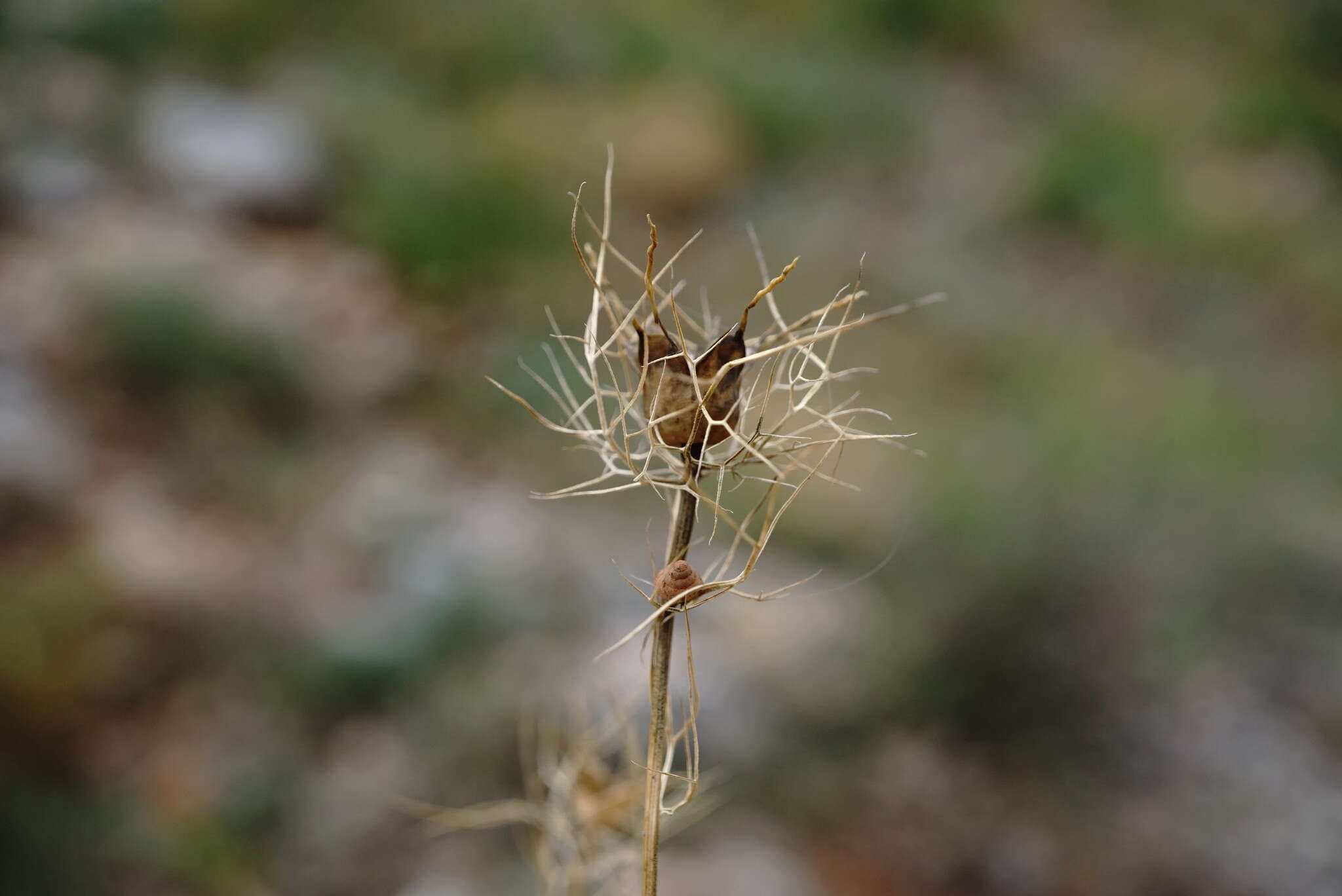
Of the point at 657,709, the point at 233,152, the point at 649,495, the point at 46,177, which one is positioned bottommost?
the point at 657,709

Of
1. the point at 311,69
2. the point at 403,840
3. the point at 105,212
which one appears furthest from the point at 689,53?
the point at 403,840

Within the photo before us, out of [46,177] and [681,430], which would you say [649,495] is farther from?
[46,177]

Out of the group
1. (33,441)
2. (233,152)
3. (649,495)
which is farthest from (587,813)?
(233,152)

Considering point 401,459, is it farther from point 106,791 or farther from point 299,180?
point 299,180

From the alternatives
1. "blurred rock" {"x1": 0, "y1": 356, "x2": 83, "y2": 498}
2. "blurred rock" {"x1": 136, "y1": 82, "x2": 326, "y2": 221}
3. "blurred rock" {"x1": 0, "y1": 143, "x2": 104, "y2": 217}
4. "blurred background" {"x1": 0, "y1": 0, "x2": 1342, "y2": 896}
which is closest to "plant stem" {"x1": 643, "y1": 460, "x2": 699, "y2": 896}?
"blurred background" {"x1": 0, "y1": 0, "x2": 1342, "y2": 896}

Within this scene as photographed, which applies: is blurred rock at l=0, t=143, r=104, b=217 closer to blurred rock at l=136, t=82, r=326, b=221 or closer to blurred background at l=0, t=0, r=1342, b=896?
blurred background at l=0, t=0, r=1342, b=896

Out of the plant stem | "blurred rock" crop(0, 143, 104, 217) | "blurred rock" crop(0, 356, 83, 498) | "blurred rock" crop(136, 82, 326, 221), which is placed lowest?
the plant stem

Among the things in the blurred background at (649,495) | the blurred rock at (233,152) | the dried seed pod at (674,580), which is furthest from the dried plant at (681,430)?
the blurred rock at (233,152)
